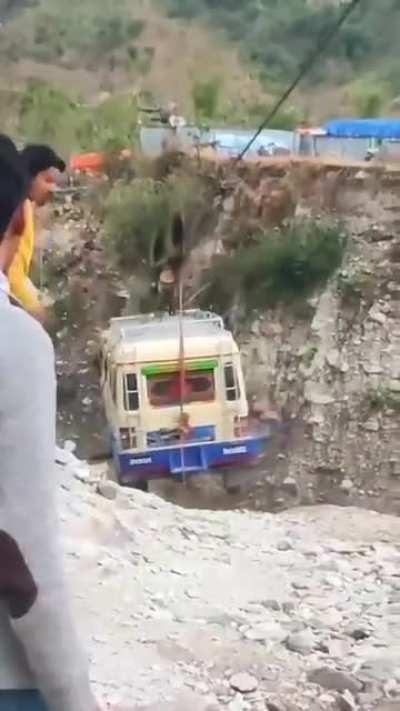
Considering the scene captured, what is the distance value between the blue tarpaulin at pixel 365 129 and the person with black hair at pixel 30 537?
1228 centimetres

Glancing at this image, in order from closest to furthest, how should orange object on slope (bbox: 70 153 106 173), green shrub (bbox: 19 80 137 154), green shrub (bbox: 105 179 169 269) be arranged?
green shrub (bbox: 105 179 169 269) → orange object on slope (bbox: 70 153 106 173) → green shrub (bbox: 19 80 137 154)

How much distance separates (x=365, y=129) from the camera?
1370cm

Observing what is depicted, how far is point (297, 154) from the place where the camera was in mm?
12734

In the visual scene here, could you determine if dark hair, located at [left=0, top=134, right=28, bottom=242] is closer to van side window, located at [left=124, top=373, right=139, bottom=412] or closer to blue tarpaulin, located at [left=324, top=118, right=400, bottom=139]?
van side window, located at [left=124, top=373, right=139, bottom=412]

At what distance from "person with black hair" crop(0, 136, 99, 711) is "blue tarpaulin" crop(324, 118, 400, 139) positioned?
12.3 meters

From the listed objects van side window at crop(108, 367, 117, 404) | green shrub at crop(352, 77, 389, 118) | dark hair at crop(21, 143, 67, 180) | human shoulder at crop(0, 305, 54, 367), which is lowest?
human shoulder at crop(0, 305, 54, 367)

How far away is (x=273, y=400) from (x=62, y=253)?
8.27 ft

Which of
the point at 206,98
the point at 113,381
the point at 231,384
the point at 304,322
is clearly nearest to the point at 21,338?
the point at 231,384

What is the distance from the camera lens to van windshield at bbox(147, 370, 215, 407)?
7.90 m

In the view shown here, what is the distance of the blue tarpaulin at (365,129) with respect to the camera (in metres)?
13.3

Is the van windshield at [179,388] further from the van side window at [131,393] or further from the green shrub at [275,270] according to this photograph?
the green shrub at [275,270]

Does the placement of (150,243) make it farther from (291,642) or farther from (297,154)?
(291,642)

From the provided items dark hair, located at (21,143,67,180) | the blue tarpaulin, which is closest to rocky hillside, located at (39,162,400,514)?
the blue tarpaulin

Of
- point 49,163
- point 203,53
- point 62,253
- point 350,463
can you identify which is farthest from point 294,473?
point 203,53
